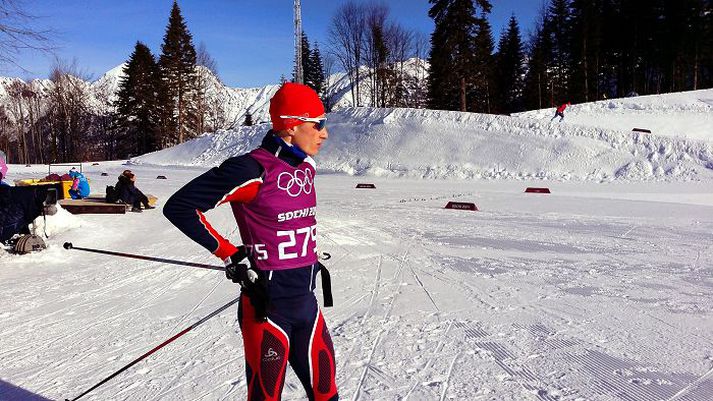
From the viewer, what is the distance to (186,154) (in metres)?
35.4

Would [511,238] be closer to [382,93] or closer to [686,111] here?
[686,111]

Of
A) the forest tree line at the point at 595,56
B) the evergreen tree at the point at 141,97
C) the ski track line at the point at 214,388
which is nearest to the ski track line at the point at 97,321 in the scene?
the ski track line at the point at 214,388

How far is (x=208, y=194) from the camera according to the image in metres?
2.03

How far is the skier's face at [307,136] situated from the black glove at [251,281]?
1.98 ft

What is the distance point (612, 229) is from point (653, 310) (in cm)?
513

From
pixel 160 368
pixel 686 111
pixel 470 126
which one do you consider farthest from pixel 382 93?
pixel 160 368

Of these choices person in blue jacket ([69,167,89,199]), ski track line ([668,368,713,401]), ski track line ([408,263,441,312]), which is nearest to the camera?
ski track line ([668,368,713,401])

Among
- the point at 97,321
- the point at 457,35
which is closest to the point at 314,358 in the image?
the point at 97,321

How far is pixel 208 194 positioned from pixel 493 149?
22182 millimetres

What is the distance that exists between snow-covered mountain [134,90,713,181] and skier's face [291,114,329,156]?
1949 centimetres

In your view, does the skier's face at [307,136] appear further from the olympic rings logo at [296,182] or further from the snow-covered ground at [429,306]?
the snow-covered ground at [429,306]

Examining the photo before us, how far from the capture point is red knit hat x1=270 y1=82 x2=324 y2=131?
218cm

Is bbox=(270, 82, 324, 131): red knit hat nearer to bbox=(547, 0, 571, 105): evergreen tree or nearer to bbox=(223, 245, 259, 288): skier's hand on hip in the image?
bbox=(223, 245, 259, 288): skier's hand on hip

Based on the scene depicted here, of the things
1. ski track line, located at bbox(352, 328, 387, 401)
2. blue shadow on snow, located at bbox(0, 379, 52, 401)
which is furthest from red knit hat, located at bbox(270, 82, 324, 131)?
blue shadow on snow, located at bbox(0, 379, 52, 401)
